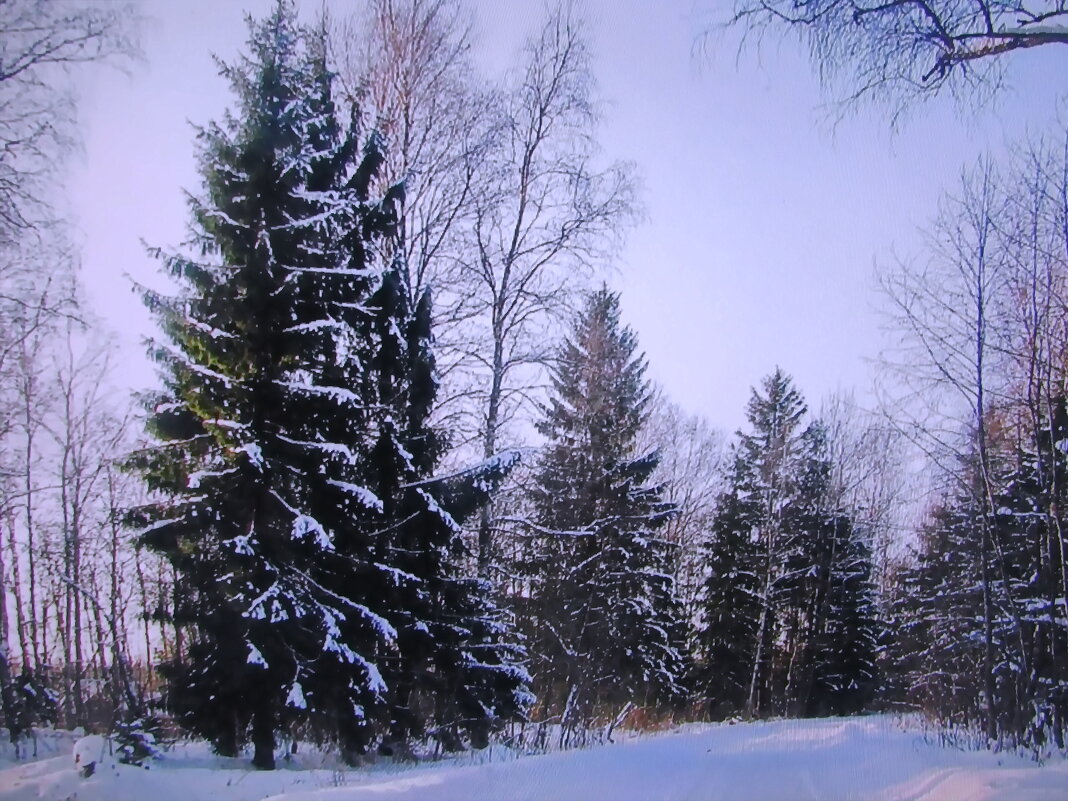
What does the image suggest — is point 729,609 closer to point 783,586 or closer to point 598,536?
point 783,586

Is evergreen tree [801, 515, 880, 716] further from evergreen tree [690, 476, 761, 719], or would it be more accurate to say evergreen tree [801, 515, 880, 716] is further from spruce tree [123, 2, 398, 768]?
spruce tree [123, 2, 398, 768]

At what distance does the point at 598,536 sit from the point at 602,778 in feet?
26.4

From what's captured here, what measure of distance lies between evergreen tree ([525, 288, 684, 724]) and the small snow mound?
5915mm

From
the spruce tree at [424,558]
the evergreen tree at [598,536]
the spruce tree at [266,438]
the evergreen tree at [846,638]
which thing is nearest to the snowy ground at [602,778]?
the spruce tree at [266,438]

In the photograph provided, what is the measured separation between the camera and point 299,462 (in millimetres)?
6945

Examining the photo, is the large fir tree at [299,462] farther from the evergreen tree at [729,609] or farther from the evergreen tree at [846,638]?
the evergreen tree at [846,638]

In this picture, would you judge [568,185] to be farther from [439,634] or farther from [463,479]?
[439,634]

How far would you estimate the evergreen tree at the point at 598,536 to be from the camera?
39.0ft

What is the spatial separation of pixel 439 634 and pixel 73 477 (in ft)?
14.9

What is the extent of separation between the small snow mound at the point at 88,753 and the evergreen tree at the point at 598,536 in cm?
591

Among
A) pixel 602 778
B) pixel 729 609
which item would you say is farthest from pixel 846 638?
pixel 602 778

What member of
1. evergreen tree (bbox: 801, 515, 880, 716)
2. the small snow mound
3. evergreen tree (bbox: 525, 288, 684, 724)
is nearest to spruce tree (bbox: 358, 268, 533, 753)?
evergreen tree (bbox: 525, 288, 684, 724)

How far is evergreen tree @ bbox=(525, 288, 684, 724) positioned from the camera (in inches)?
468

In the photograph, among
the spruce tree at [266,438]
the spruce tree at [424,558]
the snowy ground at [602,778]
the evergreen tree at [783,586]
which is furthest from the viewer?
the evergreen tree at [783,586]
